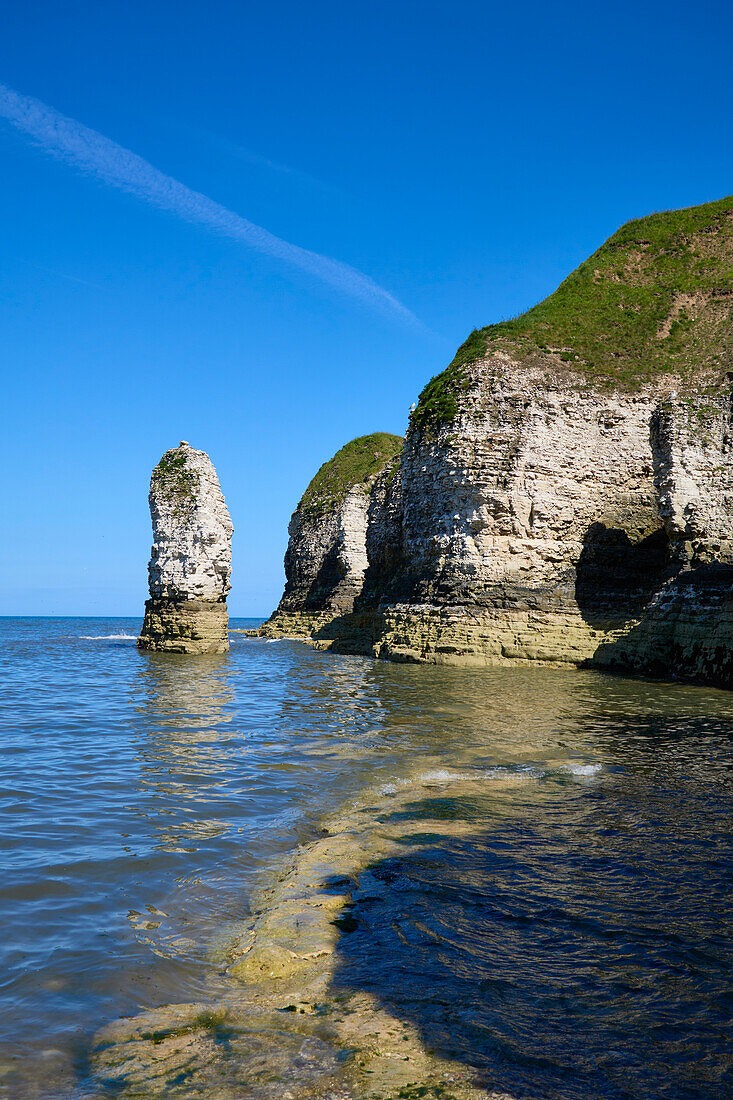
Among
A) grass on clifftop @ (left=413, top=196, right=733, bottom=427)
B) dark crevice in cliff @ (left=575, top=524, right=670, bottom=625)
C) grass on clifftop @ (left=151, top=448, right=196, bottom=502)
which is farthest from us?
grass on clifftop @ (left=151, top=448, right=196, bottom=502)

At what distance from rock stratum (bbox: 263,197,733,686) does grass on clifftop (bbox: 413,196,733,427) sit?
0.08 m

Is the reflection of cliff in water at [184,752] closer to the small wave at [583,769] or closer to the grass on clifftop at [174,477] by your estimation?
the small wave at [583,769]

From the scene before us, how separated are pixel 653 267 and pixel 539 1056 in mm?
33176

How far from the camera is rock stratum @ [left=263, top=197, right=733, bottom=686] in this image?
2086 cm

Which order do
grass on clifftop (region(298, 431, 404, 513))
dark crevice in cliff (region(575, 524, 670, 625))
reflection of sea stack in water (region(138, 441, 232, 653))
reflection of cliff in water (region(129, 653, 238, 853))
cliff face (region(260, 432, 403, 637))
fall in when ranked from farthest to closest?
grass on clifftop (region(298, 431, 404, 513))
cliff face (region(260, 432, 403, 637))
reflection of sea stack in water (region(138, 441, 232, 653))
dark crevice in cliff (region(575, 524, 670, 625))
reflection of cliff in water (region(129, 653, 238, 853))

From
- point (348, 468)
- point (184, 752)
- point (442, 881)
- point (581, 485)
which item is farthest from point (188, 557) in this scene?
point (348, 468)

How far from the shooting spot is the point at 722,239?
29109mm

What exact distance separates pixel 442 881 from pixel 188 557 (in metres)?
25.1

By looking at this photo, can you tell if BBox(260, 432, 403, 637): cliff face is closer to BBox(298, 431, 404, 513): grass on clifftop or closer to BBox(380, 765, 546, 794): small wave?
BBox(298, 431, 404, 513): grass on clifftop

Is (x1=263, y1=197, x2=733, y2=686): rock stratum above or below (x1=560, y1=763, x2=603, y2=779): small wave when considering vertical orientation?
above

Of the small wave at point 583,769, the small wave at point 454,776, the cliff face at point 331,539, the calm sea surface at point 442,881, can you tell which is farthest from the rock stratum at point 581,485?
the cliff face at point 331,539

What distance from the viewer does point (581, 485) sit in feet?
77.8

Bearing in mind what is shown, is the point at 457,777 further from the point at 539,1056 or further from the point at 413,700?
the point at 413,700

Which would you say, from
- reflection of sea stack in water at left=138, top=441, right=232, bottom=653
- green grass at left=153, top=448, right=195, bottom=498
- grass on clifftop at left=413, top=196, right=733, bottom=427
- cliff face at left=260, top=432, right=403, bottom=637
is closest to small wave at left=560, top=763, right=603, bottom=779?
grass on clifftop at left=413, top=196, right=733, bottom=427
